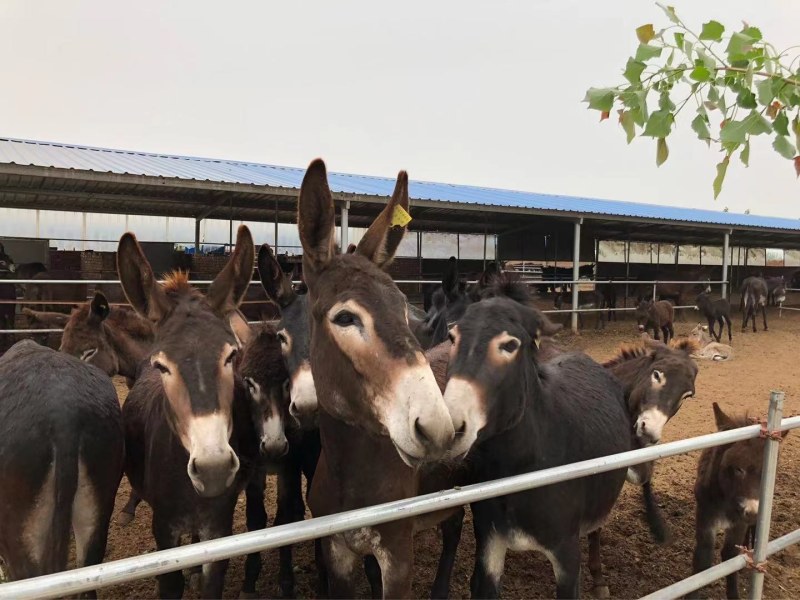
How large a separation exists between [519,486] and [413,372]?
549 millimetres

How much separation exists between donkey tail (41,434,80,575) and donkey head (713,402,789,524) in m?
4.02

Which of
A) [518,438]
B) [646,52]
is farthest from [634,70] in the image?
[518,438]

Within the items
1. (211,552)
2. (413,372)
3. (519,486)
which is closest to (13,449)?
(211,552)

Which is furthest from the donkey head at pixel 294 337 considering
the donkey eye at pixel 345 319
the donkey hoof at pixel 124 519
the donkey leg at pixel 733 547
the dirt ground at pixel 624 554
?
the donkey leg at pixel 733 547

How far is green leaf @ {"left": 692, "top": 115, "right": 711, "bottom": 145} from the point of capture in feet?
7.89

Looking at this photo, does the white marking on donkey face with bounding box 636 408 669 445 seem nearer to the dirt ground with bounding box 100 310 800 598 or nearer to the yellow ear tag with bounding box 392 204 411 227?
the dirt ground with bounding box 100 310 800 598

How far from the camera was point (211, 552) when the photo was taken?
4.35 feet

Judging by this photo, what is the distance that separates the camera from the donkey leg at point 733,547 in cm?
354

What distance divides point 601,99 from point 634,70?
0.21 m

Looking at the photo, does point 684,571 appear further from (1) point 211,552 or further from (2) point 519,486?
(1) point 211,552

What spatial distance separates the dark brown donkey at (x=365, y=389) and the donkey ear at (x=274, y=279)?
1.26 m

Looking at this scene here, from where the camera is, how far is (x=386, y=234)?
93.5 inches

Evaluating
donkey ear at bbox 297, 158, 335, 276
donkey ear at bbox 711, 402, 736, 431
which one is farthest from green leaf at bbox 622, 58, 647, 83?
donkey ear at bbox 711, 402, 736, 431

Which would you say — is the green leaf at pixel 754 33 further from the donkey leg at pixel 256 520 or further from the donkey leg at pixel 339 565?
the donkey leg at pixel 256 520
